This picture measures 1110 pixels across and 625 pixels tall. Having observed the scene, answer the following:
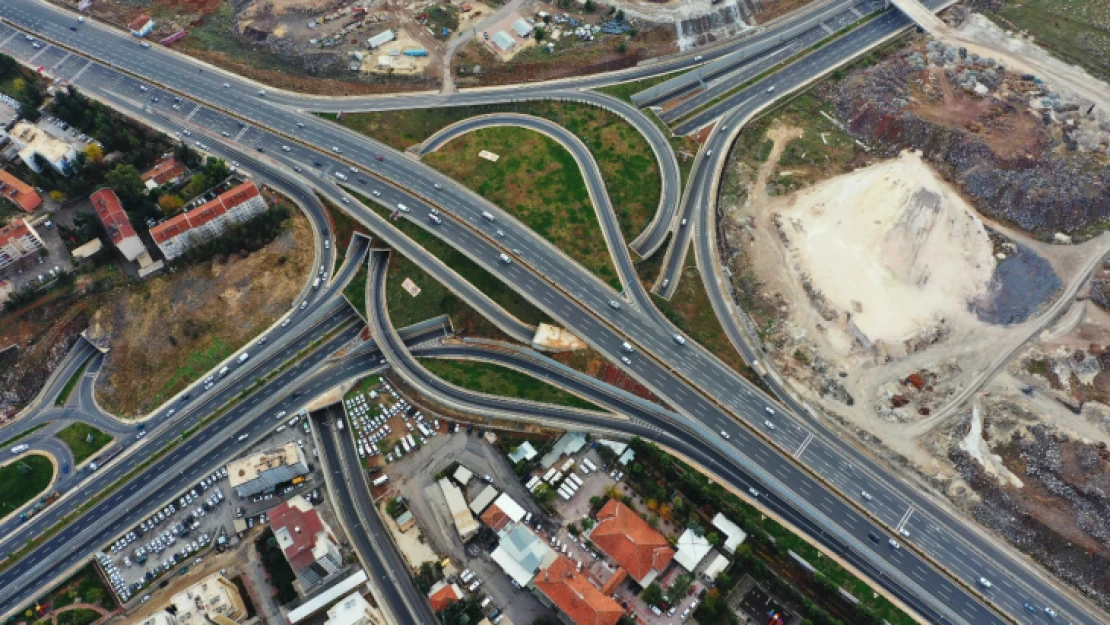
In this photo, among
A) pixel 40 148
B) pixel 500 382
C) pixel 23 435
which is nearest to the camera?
pixel 23 435

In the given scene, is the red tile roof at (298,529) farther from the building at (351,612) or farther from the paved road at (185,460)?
the paved road at (185,460)

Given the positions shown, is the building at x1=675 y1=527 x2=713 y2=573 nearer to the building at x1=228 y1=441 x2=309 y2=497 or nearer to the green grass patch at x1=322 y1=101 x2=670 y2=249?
the green grass patch at x1=322 y1=101 x2=670 y2=249

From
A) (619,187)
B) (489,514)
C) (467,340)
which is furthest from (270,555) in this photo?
(619,187)

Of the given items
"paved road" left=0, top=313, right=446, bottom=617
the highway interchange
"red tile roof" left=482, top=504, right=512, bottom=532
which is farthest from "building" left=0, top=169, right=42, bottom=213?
"red tile roof" left=482, top=504, right=512, bottom=532

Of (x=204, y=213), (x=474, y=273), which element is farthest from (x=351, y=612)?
(x=204, y=213)

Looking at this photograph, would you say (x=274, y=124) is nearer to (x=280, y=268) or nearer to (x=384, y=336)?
(x=280, y=268)

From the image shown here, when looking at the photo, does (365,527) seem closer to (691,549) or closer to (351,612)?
(351,612)

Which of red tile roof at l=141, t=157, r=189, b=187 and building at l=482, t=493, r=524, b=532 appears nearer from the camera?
building at l=482, t=493, r=524, b=532
